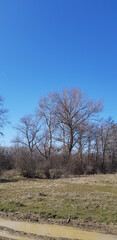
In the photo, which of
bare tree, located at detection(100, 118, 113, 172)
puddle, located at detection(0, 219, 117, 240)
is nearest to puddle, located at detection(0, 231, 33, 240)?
puddle, located at detection(0, 219, 117, 240)

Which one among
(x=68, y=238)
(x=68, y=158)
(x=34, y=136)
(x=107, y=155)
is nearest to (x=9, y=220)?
(x=68, y=238)

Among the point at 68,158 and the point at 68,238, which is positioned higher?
the point at 68,158

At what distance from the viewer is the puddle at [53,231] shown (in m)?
6.23

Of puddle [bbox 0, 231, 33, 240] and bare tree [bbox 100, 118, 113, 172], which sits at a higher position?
bare tree [bbox 100, 118, 113, 172]

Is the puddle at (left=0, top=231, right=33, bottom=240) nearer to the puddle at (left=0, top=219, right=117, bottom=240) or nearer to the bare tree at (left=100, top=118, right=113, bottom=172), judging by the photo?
the puddle at (left=0, top=219, right=117, bottom=240)

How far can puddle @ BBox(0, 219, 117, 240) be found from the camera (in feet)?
20.4

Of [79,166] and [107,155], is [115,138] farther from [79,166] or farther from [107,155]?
[79,166]

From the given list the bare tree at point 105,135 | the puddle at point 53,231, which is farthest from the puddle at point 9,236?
the bare tree at point 105,135

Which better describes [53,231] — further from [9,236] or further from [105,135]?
[105,135]

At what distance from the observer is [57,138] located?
40.9m

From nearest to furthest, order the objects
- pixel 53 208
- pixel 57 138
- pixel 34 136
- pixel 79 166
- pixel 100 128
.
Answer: pixel 53 208 < pixel 79 166 < pixel 57 138 < pixel 34 136 < pixel 100 128

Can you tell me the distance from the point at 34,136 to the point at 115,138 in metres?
17.2

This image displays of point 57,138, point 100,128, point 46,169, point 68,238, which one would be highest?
point 100,128

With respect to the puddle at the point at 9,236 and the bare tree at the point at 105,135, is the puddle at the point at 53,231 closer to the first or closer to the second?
the puddle at the point at 9,236
